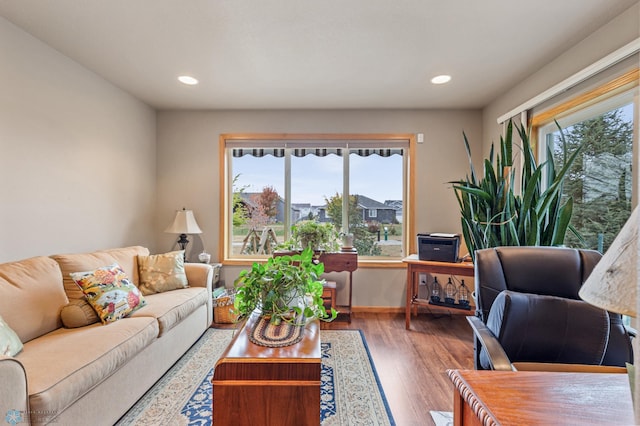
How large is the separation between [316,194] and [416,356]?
2083 millimetres

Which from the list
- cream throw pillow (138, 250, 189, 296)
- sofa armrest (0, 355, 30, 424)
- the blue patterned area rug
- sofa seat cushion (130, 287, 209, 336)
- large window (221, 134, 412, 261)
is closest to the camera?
sofa armrest (0, 355, 30, 424)

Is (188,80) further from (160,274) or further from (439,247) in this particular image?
(439,247)

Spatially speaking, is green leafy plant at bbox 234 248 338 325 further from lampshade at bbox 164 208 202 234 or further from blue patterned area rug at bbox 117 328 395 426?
lampshade at bbox 164 208 202 234

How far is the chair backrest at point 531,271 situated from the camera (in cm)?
143

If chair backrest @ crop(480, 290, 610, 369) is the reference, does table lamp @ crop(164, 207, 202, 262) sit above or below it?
above

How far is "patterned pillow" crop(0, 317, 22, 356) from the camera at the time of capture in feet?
4.33

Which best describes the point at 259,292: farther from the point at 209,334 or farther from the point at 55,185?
the point at 55,185

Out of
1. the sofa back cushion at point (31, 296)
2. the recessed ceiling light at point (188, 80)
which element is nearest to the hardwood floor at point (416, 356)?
the sofa back cushion at point (31, 296)

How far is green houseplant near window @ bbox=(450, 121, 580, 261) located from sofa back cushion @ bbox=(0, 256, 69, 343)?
2889 mm

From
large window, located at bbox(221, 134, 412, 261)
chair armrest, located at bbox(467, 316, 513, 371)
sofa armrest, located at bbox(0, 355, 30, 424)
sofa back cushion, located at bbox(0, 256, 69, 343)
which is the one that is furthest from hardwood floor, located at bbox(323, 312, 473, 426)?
sofa back cushion, located at bbox(0, 256, 69, 343)

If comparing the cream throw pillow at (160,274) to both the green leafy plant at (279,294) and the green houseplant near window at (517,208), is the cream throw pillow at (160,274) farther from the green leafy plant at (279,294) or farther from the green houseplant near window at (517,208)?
the green houseplant near window at (517,208)

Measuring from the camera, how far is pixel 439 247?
2.88m

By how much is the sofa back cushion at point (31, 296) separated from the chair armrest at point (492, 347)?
94.0 inches

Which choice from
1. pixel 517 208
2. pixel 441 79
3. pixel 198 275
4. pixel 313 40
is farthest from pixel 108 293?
pixel 441 79
